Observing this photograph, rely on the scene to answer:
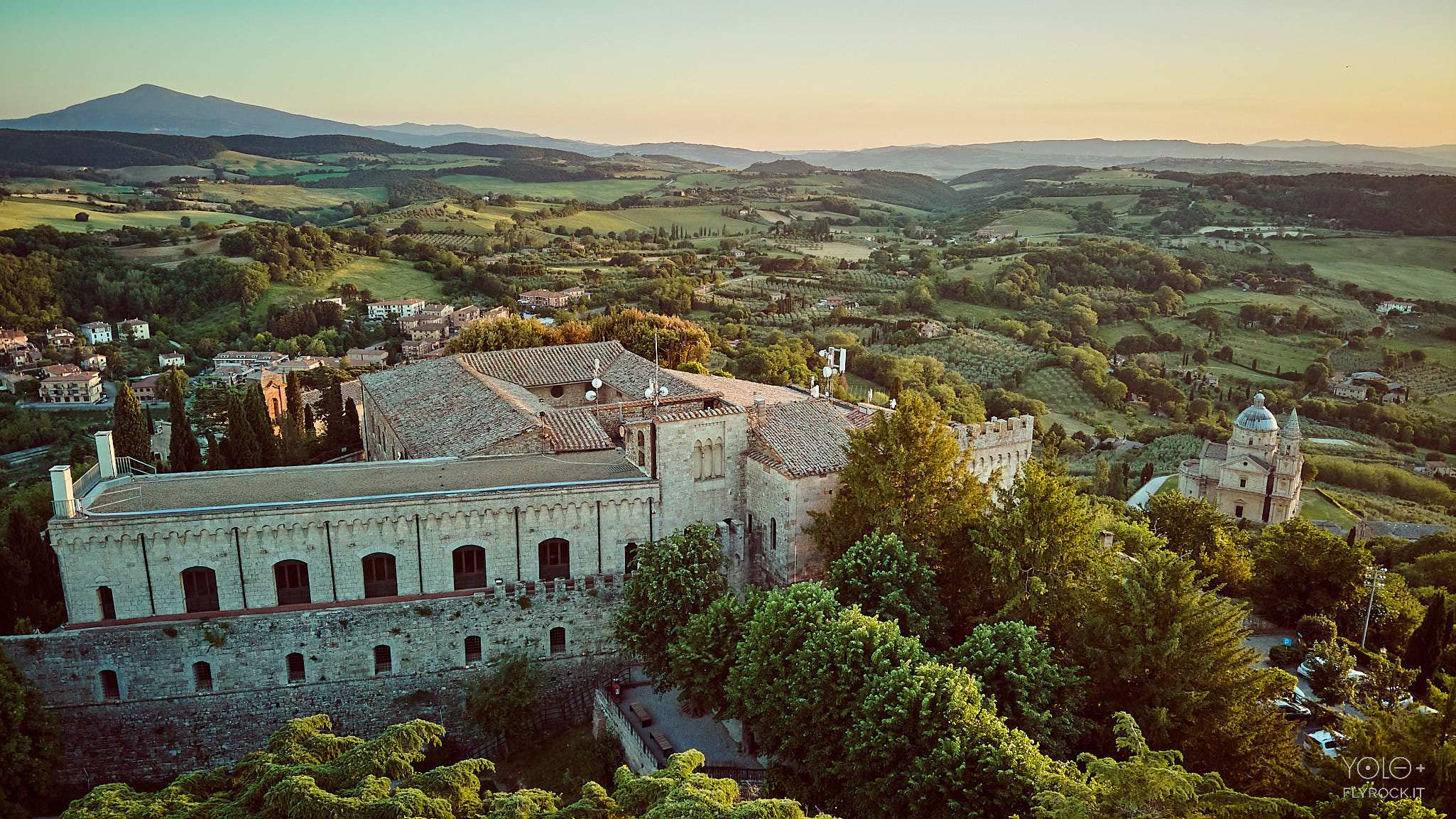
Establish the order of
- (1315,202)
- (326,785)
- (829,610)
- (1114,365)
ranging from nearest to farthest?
1. (326,785)
2. (829,610)
3. (1114,365)
4. (1315,202)

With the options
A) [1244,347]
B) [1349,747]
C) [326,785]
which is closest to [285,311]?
[326,785]

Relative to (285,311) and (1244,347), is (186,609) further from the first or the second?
(1244,347)

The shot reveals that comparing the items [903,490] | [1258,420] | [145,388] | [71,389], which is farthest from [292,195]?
[903,490]

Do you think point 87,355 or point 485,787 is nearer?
point 485,787

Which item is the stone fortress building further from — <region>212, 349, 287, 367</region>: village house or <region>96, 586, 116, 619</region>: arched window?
<region>212, 349, 287, 367</region>: village house

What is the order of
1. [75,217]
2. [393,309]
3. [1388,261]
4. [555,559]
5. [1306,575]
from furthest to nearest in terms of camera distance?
[75,217]
[1388,261]
[393,309]
[1306,575]
[555,559]

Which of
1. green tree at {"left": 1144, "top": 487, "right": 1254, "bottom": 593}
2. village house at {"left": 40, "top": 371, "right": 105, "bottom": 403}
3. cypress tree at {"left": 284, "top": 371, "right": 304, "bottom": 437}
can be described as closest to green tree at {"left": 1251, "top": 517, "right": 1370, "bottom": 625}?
green tree at {"left": 1144, "top": 487, "right": 1254, "bottom": 593}

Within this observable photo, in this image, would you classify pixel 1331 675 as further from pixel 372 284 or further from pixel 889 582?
pixel 372 284
